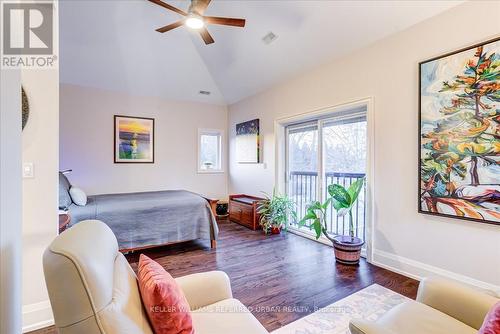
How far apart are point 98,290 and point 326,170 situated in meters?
3.57

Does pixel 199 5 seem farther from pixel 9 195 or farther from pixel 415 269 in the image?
pixel 415 269

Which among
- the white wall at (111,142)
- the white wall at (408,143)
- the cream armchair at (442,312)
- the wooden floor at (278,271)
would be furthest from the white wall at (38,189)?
the white wall at (408,143)

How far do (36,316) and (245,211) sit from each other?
328 cm

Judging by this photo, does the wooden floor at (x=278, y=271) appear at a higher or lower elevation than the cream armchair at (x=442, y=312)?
lower

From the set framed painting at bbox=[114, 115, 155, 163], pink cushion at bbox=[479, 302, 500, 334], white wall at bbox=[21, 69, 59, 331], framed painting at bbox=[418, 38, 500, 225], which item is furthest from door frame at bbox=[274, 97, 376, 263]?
white wall at bbox=[21, 69, 59, 331]

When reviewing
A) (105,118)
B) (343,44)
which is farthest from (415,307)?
(105,118)

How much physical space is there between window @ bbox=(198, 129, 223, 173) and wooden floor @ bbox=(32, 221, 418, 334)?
2.28 metres

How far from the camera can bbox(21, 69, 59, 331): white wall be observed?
183cm

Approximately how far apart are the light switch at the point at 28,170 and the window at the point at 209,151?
3950 millimetres

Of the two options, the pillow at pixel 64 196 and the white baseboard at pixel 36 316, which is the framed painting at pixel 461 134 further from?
the pillow at pixel 64 196

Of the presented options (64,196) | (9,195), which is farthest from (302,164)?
(9,195)

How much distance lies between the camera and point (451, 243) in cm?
239

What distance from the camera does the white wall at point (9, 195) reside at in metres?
0.96

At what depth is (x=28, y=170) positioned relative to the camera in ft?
5.99
